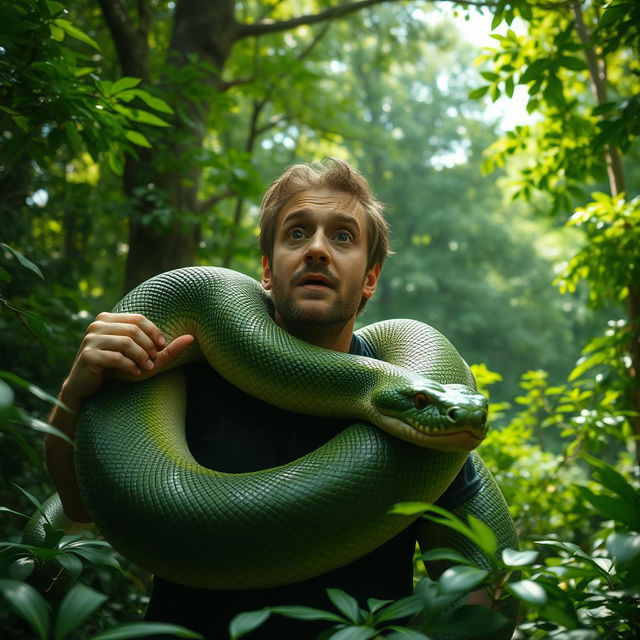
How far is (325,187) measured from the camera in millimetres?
2426

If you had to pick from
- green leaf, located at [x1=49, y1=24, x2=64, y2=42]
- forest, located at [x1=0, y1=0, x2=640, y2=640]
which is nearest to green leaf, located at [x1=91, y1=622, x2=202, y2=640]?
forest, located at [x1=0, y1=0, x2=640, y2=640]

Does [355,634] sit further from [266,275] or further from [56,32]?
[56,32]

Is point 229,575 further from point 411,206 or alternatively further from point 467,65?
point 467,65

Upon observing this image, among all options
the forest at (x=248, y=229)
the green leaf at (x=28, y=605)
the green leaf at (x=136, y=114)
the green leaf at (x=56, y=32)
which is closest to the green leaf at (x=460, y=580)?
→ the forest at (x=248, y=229)

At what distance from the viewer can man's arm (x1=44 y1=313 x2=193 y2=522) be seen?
1.89 meters

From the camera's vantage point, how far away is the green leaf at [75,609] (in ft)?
3.23

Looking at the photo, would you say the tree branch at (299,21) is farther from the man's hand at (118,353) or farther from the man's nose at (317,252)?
the man's hand at (118,353)

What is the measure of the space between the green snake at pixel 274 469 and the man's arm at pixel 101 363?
7 centimetres

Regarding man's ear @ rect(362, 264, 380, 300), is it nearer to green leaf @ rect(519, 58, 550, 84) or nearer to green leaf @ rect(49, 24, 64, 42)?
green leaf @ rect(519, 58, 550, 84)

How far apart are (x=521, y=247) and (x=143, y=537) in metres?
23.8

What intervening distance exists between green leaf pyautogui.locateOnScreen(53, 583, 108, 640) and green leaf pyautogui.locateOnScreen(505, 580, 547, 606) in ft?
2.51

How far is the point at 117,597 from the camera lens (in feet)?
15.2

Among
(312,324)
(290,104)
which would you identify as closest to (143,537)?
(312,324)

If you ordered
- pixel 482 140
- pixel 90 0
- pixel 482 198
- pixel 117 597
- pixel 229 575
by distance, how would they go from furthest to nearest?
pixel 482 198 < pixel 482 140 < pixel 90 0 < pixel 117 597 < pixel 229 575
